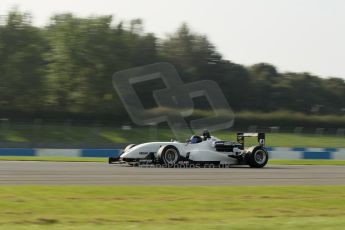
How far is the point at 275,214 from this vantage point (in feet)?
33.1

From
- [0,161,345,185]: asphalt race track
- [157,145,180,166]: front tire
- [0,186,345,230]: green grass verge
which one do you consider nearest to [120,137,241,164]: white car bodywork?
[157,145,180,166]: front tire

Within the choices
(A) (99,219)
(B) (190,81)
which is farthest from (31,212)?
(B) (190,81)

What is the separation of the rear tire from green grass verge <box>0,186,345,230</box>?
733cm

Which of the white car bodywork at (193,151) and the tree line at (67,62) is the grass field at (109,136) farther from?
the white car bodywork at (193,151)

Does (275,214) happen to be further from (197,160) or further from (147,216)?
(197,160)

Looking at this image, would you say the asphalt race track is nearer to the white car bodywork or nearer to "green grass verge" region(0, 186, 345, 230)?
"green grass verge" region(0, 186, 345, 230)

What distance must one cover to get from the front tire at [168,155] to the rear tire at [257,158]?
2602 mm

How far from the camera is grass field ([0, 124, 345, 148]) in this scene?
134ft

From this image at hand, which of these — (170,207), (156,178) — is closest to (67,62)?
(156,178)

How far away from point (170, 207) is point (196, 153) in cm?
996

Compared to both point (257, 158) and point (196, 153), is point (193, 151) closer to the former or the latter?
point (196, 153)

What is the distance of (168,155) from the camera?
65.6 feet

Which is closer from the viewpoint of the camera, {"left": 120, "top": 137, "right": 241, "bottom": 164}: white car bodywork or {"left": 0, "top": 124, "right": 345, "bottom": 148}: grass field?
{"left": 120, "top": 137, "right": 241, "bottom": 164}: white car bodywork

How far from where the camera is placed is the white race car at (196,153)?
65.7 feet
